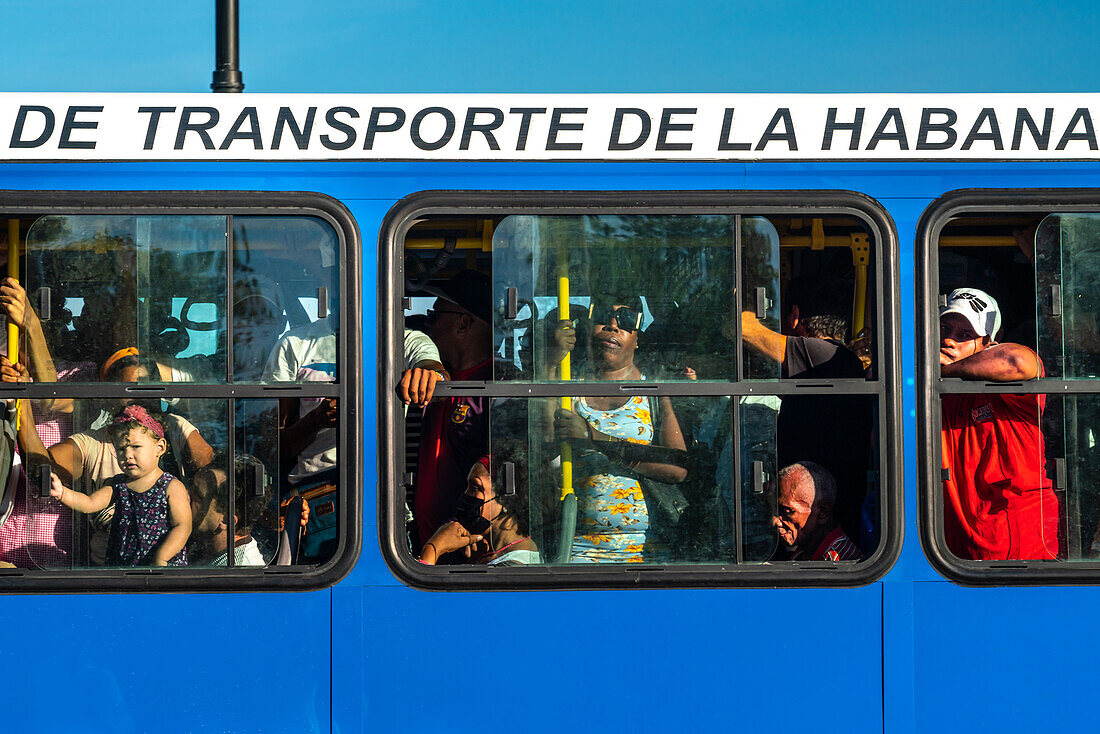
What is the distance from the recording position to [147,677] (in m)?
2.96

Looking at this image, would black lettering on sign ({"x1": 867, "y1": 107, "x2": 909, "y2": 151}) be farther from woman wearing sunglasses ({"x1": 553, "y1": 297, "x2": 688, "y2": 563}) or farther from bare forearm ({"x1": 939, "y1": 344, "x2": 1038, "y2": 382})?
woman wearing sunglasses ({"x1": 553, "y1": 297, "x2": 688, "y2": 563})

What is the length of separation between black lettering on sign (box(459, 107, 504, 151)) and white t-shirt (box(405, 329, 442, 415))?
0.62 m

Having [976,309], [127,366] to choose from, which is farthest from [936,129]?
[127,366]

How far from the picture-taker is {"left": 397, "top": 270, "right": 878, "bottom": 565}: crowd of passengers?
303cm

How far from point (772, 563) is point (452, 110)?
5.86 ft

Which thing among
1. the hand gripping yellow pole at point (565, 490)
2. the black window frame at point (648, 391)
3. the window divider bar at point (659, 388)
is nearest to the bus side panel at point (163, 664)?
the black window frame at point (648, 391)

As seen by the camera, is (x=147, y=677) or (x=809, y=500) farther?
(x=809, y=500)

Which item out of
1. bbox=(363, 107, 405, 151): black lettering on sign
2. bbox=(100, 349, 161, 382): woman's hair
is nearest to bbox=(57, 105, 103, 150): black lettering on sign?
bbox=(100, 349, 161, 382): woman's hair

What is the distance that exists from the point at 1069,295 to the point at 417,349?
2124mm

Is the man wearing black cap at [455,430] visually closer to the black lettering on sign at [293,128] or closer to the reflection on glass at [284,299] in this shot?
the reflection on glass at [284,299]

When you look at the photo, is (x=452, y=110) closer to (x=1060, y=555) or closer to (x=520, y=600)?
(x=520, y=600)

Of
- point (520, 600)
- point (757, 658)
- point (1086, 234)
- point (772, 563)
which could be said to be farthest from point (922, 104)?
point (520, 600)

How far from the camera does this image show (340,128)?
3074 millimetres

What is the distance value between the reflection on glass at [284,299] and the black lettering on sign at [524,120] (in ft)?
2.19
